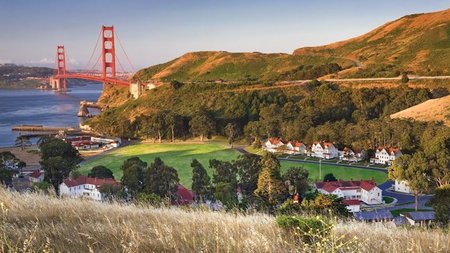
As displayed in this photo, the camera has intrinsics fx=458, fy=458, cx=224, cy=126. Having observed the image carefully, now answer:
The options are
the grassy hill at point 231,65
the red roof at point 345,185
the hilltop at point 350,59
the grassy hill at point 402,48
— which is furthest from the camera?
the grassy hill at point 231,65

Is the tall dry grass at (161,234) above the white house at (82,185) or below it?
above

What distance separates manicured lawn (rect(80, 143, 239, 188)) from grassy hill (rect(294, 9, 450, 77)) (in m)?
28.3

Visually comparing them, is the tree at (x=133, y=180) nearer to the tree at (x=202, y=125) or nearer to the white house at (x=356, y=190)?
the white house at (x=356, y=190)

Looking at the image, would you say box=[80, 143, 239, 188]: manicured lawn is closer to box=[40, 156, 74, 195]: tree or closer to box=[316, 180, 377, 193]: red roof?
box=[40, 156, 74, 195]: tree

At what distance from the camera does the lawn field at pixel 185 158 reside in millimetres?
28906

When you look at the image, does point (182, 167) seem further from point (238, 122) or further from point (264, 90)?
point (264, 90)

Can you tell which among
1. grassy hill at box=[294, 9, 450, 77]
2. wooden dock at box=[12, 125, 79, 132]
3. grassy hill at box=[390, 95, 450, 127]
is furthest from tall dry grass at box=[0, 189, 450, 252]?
grassy hill at box=[294, 9, 450, 77]

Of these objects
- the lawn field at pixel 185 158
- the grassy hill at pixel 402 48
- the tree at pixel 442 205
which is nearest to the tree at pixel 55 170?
the lawn field at pixel 185 158

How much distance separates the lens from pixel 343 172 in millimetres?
29734

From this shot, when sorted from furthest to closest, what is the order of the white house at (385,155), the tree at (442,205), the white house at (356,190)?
the white house at (385,155), the white house at (356,190), the tree at (442,205)

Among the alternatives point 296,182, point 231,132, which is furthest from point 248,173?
point 231,132

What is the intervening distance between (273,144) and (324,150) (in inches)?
180

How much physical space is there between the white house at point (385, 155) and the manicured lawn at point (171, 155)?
33.5 feet

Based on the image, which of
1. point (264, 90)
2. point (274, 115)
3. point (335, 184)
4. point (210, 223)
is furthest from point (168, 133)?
point (210, 223)
